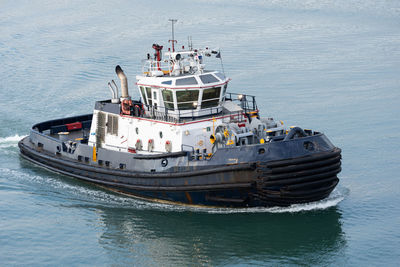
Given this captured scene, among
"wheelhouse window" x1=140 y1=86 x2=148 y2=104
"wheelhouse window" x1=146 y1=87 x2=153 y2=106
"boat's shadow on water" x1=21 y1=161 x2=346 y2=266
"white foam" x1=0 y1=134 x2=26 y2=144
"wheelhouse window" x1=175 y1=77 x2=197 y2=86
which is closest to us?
"boat's shadow on water" x1=21 y1=161 x2=346 y2=266

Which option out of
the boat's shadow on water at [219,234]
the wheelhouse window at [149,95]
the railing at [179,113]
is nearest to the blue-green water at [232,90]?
the boat's shadow on water at [219,234]

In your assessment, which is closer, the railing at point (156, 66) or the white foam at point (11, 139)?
the railing at point (156, 66)

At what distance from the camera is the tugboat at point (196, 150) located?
15906 mm

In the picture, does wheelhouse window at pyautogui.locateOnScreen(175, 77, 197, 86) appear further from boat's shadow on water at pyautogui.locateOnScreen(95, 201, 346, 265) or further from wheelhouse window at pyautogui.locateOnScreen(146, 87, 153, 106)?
boat's shadow on water at pyautogui.locateOnScreen(95, 201, 346, 265)

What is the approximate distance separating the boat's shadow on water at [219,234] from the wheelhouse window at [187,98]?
3.27 meters

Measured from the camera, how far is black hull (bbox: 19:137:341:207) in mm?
15711

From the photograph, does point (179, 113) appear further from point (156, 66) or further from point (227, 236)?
point (227, 236)

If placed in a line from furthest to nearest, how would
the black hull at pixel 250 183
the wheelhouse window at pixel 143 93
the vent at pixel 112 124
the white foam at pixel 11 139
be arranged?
the white foam at pixel 11 139 < the vent at pixel 112 124 < the wheelhouse window at pixel 143 93 < the black hull at pixel 250 183

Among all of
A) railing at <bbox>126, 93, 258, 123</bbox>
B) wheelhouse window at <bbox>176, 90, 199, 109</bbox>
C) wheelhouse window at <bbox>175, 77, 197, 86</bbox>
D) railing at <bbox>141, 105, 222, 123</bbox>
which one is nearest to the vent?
railing at <bbox>126, 93, 258, 123</bbox>

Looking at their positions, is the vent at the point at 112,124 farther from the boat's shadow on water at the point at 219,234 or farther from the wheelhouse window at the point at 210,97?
the wheelhouse window at the point at 210,97

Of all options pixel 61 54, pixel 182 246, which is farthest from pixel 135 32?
pixel 182 246

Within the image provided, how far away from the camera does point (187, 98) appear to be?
18.0 metres

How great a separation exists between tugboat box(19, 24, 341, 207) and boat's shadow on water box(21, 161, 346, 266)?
0.51m

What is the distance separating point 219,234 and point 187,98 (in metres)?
4.50
